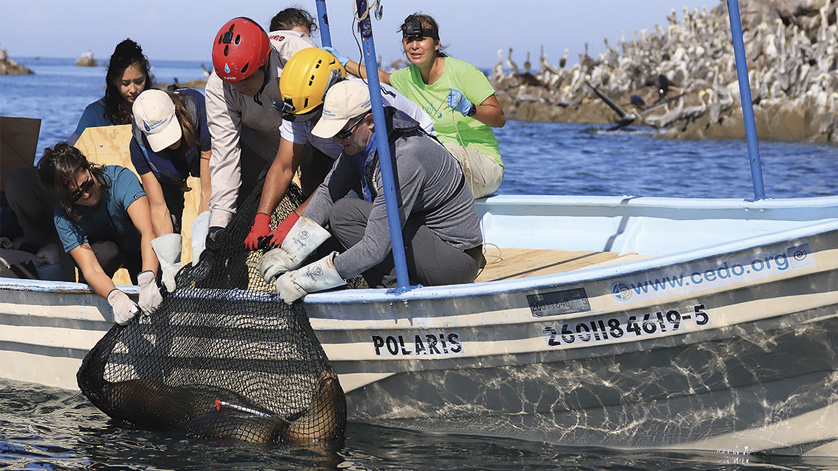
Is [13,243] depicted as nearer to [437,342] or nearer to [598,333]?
[437,342]

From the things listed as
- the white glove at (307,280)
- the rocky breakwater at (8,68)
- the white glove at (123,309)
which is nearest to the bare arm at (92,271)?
the white glove at (123,309)

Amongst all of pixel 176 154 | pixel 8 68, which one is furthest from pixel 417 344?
pixel 8 68

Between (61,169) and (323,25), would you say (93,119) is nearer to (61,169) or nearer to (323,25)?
(61,169)

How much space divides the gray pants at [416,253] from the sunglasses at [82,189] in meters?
1.49

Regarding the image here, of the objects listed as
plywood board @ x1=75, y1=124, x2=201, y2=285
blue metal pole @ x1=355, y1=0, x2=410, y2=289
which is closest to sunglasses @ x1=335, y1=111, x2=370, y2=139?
blue metal pole @ x1=355, y1=0, x2=410, y2=289

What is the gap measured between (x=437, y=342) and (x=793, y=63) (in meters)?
29.8

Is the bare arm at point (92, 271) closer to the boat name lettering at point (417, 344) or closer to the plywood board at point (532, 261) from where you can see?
the boat name lettering at point (417, 344)

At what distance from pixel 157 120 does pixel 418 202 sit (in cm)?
167

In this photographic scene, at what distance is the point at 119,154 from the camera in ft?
21.4

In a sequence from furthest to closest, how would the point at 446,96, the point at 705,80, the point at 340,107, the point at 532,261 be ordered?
the point at 705,80 → the point at 446,96 → the point at 532,261 → the point at 340,107

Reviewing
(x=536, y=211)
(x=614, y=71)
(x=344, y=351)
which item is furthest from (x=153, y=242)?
(x=614, y=71)

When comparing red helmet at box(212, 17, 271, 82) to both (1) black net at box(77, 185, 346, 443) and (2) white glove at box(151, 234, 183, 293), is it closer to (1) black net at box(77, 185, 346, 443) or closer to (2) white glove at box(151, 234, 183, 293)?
(1) black net at box(77, 185, 346, 443)

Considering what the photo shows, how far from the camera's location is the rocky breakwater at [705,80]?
29.3 meters

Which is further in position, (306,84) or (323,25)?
(323,25)
